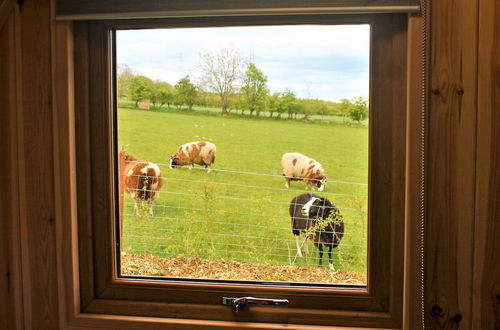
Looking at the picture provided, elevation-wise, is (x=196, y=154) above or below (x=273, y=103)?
below

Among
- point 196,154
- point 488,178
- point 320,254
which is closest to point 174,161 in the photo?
point 196,154

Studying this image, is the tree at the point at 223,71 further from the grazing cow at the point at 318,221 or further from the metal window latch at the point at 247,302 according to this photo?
the metal window latch at the point at 247,302

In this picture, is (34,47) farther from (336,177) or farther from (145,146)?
(336,177)

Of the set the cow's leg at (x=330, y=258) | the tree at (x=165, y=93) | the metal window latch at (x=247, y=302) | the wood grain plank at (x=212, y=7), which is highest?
the wood grain plank at (x=212, y=7)

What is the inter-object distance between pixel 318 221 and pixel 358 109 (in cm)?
35

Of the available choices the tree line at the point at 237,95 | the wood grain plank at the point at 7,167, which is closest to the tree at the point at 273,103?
the tree line at the point at 237,95

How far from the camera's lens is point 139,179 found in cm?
138

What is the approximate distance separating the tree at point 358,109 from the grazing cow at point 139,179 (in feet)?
2.00

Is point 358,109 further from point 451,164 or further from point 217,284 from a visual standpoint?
point 217,284

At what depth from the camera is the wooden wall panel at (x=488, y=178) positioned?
1.17 m

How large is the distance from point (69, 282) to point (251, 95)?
0.78 m

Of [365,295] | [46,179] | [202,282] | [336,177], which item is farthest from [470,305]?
[46,179]

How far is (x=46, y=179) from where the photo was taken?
1.31m

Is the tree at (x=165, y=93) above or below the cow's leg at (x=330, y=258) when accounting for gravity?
above
